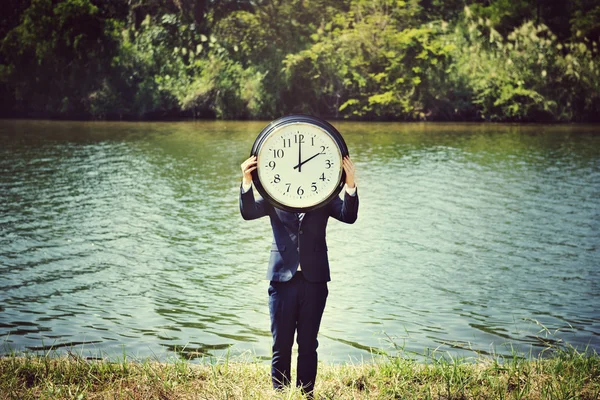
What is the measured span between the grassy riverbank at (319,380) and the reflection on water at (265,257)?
479 mm

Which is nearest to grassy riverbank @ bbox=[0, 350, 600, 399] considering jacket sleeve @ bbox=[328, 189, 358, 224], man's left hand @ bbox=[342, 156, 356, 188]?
jacket sleeve @ bbox=[328, 189, 358, 224]

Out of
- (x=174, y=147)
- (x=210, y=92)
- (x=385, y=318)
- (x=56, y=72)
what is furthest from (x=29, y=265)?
(x=56, y=72)

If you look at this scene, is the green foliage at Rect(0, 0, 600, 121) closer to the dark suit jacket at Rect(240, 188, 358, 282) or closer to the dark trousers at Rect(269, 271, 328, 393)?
the dark suit jacket at Rect(240, 188, 358, 282)

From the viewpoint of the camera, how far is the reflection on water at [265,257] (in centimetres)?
645

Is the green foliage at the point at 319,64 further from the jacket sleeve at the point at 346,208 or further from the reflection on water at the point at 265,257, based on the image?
the jacket sleeve at the point at 346,208

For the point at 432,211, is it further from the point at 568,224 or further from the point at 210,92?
the point at 210,92

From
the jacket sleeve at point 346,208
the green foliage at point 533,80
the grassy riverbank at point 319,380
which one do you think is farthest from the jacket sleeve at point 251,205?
the green foliage at point 533,80

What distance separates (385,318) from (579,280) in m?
2.73

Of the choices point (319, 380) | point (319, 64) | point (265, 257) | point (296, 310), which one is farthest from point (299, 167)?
point (319, 64)

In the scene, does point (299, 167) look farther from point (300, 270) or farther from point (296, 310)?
point (296, 310)

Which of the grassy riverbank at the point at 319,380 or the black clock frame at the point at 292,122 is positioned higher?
the black clock frame at the point at 292,122

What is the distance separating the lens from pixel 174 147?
21484 mm

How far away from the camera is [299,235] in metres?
3.78

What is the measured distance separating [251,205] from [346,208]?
474 millimetres
